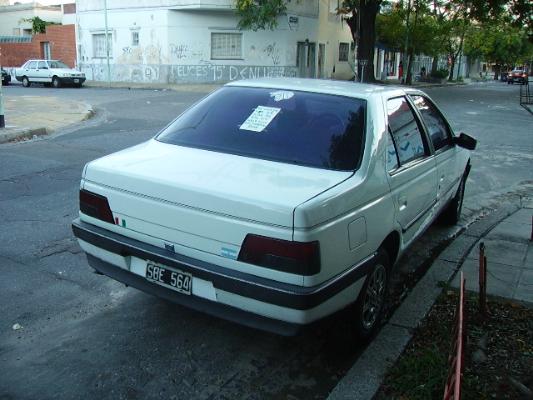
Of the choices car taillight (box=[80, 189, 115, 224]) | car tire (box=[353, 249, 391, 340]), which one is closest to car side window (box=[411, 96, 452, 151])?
car tire (box=[353, 249, 391, 340])

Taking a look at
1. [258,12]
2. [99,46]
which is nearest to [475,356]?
[258,12]

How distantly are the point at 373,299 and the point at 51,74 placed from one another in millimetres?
29208

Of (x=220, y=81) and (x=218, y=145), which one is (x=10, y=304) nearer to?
(x=218, y=145)

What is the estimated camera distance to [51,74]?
29.3 meters

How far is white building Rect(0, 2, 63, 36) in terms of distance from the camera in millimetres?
43344

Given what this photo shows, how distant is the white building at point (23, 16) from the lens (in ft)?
142

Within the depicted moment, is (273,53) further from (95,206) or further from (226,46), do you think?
(95,206)

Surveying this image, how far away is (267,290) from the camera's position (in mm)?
2900

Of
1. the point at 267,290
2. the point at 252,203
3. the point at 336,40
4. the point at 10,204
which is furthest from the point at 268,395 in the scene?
the point at 336,40

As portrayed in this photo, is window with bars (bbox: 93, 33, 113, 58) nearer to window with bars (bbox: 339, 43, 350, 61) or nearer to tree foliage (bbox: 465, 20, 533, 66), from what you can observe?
window with bars (bbox: 339, 43, 350, 61)

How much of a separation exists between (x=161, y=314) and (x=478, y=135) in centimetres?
1235

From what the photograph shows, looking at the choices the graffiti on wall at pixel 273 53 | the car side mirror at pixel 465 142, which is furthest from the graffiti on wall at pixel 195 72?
the car side mirror at pixel 465 142

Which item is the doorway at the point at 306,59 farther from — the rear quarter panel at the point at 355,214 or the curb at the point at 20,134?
the rear quarter panel at the point at 355,214

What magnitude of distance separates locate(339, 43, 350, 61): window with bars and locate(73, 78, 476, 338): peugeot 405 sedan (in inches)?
1426
